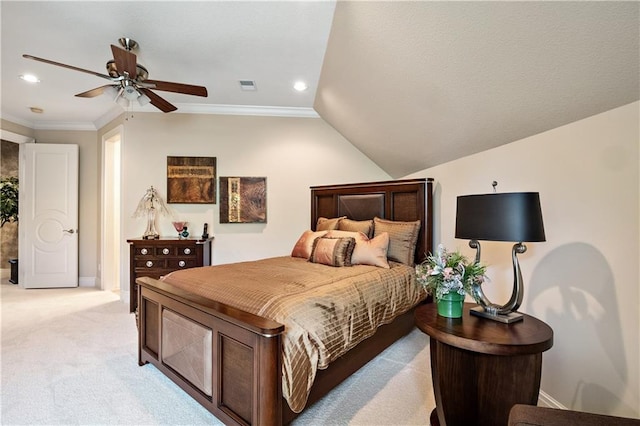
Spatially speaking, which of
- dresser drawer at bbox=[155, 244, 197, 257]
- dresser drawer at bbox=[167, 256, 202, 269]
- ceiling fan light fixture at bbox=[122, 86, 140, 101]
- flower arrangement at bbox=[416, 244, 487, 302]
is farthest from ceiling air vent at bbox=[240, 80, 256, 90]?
flower arrangement at bbox=[416, 244, 487, 302]

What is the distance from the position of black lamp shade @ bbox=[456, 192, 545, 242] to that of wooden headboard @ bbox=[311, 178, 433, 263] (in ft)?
5.47

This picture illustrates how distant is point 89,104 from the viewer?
14.1ft

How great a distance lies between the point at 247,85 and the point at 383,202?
216 centimetres

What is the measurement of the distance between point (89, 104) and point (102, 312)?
2.87 meters

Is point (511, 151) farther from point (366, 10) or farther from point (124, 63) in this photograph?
point (124, 63)

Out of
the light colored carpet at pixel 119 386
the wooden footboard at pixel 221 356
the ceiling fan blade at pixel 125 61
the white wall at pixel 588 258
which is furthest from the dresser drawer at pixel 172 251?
the white wall at pixel 588 258

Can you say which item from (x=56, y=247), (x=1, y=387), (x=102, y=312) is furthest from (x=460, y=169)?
(x=56, y=247)

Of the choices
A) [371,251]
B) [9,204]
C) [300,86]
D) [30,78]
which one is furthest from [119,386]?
[9,204]

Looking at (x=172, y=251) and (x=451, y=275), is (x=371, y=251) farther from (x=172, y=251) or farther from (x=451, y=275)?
(x=172, y=251)

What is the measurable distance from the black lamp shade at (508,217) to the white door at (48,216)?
6045 mm

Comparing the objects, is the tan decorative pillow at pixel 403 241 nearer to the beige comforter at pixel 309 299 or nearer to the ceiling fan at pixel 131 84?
the beige comforter at pixel 309 299

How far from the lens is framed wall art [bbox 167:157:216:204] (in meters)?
4.27

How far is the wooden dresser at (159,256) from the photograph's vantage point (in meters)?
3.76

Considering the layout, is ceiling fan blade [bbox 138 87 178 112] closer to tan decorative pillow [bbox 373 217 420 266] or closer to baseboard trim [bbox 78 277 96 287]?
tan decorative pillow [bbox 373 217 420 266]
